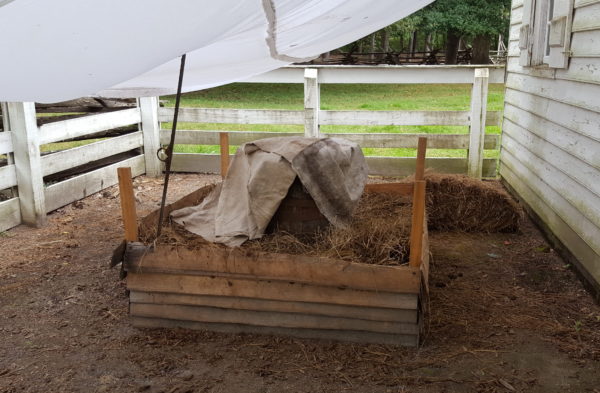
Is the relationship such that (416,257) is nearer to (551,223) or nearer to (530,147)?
(551,223)

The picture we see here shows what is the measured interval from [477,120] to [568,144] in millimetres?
2298

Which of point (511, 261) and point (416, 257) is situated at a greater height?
point (416, 257)

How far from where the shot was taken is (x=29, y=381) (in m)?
2.59

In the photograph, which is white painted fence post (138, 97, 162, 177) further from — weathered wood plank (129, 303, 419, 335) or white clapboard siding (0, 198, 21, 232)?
weathered wood plank (129, 303, 419, 335)

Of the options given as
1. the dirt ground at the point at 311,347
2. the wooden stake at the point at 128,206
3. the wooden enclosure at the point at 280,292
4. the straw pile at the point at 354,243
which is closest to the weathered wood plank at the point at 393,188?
the dirt ground at the point at 311,347

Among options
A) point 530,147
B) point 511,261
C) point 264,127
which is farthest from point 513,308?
point 264,127

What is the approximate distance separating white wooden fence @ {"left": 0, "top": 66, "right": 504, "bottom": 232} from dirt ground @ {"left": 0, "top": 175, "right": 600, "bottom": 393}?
1.70 meters

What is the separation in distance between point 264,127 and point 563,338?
7973mm

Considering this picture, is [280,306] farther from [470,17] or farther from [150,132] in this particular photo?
[470,17]

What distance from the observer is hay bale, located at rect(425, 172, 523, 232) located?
186 inches

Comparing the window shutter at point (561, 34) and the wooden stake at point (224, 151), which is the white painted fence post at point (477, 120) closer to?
the window shutter at point (561, 34)

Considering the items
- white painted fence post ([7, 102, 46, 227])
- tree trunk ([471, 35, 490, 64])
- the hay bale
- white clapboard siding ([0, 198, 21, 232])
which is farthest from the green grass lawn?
white clapboard siding ([0, 198, 21, 232])

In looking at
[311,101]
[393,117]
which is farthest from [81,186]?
[393,117]

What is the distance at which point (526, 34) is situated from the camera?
208 inches
